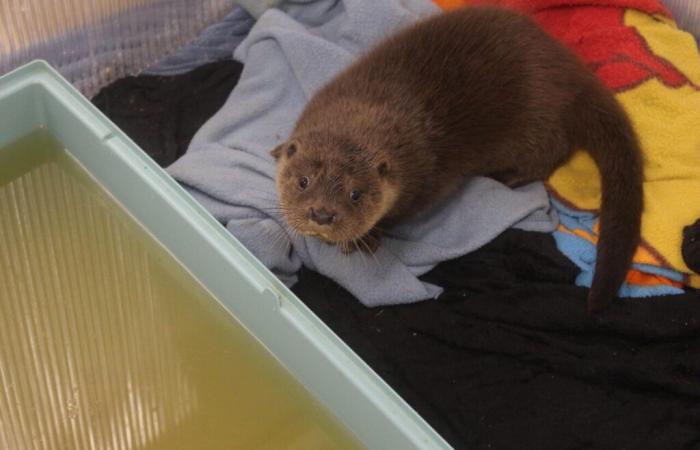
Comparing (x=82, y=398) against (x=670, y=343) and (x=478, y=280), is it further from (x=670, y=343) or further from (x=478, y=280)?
(x=670, y=343)

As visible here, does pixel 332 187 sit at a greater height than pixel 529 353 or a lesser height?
greater

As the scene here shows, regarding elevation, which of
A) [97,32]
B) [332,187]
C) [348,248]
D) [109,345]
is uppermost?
[332,187]

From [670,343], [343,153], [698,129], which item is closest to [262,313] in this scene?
[343,153]

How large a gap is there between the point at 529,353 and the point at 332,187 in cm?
60

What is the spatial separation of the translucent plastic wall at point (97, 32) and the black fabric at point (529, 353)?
36.3 inches

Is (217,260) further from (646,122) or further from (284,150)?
(646,122)

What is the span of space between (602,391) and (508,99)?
0.72 metres

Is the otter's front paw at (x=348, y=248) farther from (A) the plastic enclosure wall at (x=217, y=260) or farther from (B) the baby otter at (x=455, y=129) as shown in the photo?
(A) the plastic enclosure wall at (x=217, y=260)

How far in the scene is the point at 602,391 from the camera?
206 centimetres

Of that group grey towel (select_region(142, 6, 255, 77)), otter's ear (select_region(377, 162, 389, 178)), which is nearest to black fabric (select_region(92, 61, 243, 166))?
grey towel (select_region(142, 6, 255, 77))

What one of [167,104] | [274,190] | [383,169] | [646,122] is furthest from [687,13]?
[167,104]

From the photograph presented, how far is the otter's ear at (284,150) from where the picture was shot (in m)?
2.07

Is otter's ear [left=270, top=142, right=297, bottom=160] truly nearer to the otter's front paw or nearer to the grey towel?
the otter's front paw

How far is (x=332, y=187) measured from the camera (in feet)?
6.49
